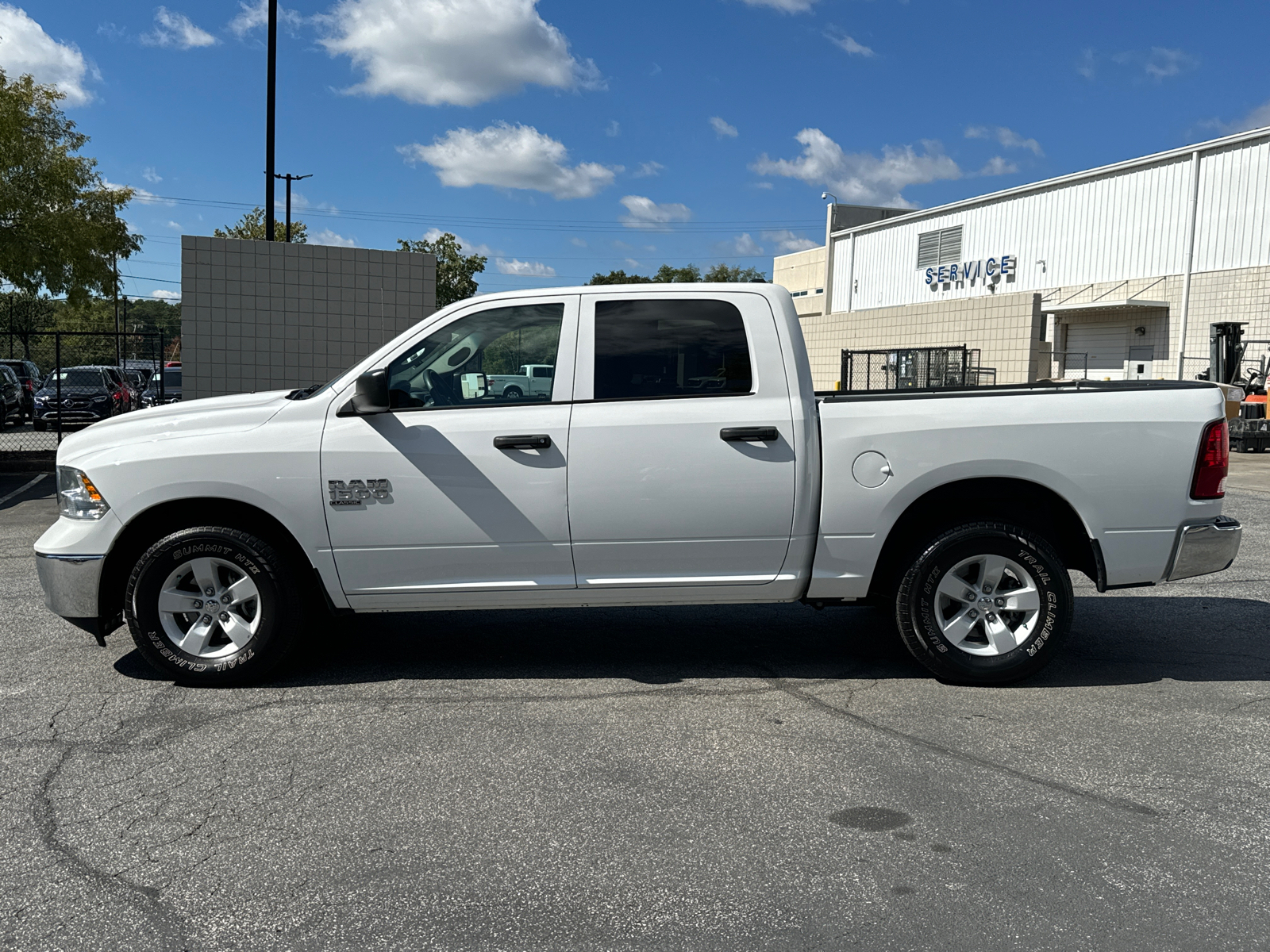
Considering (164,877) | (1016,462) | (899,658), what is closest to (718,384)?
(1016,462)

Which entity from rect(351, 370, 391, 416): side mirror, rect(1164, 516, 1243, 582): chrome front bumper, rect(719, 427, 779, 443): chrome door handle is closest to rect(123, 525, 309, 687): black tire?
rect(351, 370, 391, 416): side mirror

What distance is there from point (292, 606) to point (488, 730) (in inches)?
51.2

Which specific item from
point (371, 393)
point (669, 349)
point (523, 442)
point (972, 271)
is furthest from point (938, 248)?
point (371, 393)

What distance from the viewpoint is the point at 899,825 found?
3760 mm

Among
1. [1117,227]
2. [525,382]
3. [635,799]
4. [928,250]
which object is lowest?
[635,799]

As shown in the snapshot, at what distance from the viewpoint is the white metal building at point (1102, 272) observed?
29172mm

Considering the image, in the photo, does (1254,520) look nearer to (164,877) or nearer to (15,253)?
(164,877)

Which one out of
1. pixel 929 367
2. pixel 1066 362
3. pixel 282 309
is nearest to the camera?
pixel 282 309

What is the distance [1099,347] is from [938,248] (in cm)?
1055

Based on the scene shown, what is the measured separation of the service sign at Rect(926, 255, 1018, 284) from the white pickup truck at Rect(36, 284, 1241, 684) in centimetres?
3539

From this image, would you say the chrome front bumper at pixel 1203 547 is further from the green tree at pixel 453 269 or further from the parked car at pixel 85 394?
the green tree at pixel 453 269

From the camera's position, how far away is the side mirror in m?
5.04

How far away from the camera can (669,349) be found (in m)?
A: 5.37

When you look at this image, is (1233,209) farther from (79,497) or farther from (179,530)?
(79,497)
